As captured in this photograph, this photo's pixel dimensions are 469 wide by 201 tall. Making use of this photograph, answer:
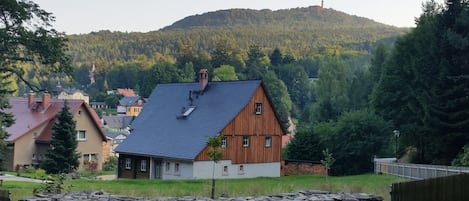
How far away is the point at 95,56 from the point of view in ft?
628

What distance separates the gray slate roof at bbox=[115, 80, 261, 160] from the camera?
1458 inches

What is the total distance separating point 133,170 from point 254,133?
8.77 meters

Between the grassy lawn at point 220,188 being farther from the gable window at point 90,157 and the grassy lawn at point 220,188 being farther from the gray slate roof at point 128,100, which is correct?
the gray slate roof at point 128,100

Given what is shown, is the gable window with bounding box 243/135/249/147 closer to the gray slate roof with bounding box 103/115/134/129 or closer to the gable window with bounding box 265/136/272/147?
the gable window with bounding box 265/136/272/147

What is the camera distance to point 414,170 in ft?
90.3

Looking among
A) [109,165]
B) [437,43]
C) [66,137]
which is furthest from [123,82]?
[437,43]

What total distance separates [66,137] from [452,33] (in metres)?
28.1

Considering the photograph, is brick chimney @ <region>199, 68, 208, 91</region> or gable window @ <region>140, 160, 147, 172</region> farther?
brick chimney @ <region>199, 68, 208, 91</region>

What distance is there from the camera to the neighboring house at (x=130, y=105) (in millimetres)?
120369

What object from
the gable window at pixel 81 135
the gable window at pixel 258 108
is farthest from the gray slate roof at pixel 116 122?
the gable window at pixel 258 108

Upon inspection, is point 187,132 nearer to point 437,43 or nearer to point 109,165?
point 437,43

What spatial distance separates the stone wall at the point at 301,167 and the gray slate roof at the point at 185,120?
227 inches

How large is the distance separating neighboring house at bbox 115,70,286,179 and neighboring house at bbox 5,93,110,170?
12.6 m

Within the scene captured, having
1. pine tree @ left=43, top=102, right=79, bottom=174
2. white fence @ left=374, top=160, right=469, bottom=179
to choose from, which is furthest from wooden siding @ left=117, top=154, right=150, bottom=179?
white fence @ left=374, top=160, right=469, bottom=179
